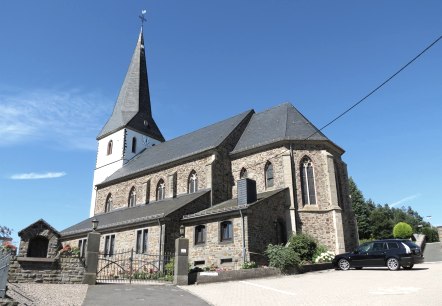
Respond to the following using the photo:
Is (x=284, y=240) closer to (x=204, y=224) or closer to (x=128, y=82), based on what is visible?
(x=204, y=224)

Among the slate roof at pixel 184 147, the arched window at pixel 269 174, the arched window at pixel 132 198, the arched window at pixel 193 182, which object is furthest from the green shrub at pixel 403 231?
the arched window at pixel 132 198

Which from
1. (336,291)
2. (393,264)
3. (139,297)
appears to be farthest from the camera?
(393,264)

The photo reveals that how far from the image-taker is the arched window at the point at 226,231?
19422 millimetres

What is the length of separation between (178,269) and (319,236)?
1096 cm

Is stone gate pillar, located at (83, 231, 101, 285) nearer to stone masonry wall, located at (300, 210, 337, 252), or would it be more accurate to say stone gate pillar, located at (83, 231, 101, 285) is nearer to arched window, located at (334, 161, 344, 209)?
stone masonry wall, located at (300, 210, 337, 252)

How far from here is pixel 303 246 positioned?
19281mm

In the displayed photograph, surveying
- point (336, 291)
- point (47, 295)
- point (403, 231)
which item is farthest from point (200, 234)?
point (403, 231)

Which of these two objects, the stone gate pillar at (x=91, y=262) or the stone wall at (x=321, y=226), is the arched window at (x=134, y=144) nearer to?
the stone wall at (x=321, y=226)

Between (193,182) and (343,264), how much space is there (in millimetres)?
12819

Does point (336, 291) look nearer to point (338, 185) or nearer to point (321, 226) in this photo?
point (321, 226)

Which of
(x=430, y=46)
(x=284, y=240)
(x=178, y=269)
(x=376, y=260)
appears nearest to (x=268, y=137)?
(x=284, y=240)

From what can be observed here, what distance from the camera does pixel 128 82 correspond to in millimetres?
42938

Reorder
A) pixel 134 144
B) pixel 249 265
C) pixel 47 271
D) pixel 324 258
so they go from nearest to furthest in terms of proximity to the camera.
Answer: pixel 47 271 < pixel 249 265 < pixel 324 258 < pixel 134 144

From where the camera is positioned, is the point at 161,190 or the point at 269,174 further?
the point at 161,190
